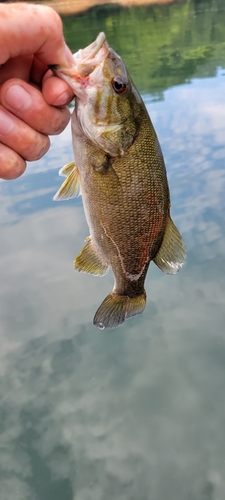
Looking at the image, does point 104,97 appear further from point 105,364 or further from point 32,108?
point 105,364

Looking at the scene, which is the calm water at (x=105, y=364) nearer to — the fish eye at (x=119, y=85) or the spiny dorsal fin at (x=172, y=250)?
the spiny dorsal fin at (x=172, y=250)

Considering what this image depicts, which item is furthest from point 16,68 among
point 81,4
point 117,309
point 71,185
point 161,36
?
point 81,4

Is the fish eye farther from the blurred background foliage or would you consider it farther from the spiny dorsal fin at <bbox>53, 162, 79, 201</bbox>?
the blurred background foliage

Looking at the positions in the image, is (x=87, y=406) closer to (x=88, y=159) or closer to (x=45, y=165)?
(x=88, y=159)

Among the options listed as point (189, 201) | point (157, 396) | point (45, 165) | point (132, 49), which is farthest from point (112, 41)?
point (157, 396)

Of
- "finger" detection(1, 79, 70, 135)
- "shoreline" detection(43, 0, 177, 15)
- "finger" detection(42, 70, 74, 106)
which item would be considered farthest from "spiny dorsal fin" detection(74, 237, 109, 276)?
"shoreline" detection(43, 0, 177, 15)
